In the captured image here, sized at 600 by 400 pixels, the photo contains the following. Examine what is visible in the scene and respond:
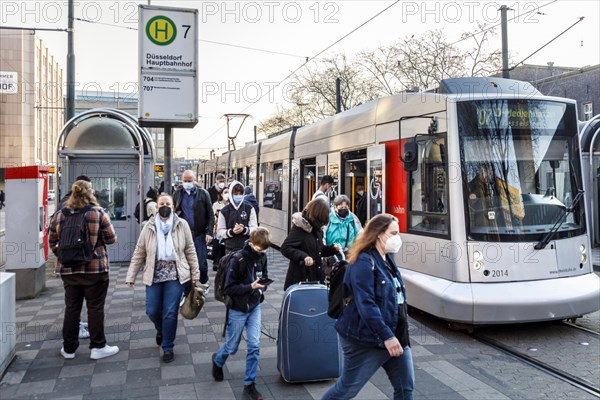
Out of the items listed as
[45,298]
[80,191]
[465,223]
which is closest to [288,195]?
[45,298]

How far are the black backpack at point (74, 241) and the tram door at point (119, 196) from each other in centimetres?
661

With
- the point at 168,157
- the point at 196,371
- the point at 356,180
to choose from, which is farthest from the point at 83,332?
the point at 356,180

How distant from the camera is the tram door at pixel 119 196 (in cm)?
1194

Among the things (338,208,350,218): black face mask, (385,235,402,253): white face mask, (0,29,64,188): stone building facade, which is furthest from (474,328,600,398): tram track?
(0,29,64,188): stone building facade

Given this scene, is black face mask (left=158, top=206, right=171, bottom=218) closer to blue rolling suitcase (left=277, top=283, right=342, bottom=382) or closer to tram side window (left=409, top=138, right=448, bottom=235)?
blue rolling suitcase (left=277, top=283, right=342, bottom=382)

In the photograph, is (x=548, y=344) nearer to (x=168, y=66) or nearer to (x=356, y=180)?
(x=356, y=180)

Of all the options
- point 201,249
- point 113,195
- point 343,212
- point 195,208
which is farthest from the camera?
point 113,195

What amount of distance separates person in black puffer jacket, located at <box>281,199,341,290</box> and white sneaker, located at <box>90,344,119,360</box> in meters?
1.95

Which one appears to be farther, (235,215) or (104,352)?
(235,215)

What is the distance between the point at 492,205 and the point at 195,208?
158 inches

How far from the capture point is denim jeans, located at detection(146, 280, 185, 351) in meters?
5.56

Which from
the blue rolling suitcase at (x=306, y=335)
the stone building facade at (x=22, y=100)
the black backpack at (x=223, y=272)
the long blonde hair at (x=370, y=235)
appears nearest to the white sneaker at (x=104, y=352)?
the black backpack at (x=223, y=272)

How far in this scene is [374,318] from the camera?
350 cm

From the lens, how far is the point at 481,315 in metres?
6.29
